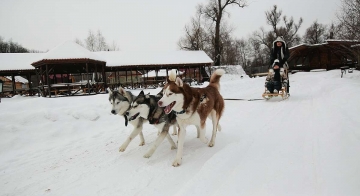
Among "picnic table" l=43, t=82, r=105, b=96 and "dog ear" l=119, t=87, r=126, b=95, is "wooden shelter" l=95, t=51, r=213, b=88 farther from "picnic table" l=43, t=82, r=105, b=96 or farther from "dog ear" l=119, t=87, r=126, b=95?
"dog ear" l=119, t=87, r=126, b=95

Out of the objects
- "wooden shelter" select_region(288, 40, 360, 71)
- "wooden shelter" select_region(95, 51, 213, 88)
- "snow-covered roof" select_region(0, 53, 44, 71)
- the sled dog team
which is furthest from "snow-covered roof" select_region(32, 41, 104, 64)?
"wooden shelter" select_region(288, 40, 360, 71)

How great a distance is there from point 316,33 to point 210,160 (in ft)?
212

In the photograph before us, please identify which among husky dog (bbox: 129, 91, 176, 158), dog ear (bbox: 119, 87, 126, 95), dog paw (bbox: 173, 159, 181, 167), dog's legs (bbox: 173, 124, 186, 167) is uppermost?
dog ear (bbox: 119, 87, 126, 95)

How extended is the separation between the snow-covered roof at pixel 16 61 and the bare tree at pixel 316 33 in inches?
2437

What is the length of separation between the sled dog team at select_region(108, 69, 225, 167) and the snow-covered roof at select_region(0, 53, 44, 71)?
23.3 metres

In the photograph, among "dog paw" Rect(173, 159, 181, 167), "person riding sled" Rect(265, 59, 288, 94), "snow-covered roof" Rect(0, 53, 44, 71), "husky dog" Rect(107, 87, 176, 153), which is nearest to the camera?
"dog paw" Rect(173, 159, 181, 167)

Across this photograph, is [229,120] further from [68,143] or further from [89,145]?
[68,143]

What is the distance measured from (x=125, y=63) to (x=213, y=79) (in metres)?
20.8

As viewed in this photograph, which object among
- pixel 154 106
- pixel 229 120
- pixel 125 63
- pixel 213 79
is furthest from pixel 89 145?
pixel 125 63

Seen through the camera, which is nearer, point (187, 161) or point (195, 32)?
point (187, 161)

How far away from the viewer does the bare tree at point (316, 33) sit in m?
54.1

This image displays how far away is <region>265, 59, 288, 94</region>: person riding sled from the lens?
28.5 feet

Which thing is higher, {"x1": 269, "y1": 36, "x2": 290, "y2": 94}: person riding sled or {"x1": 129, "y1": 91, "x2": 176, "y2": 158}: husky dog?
{"x1": 269, "y1": 36, "x2": 290, "y2": 94}: person riding sled

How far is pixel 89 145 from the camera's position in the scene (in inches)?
200
